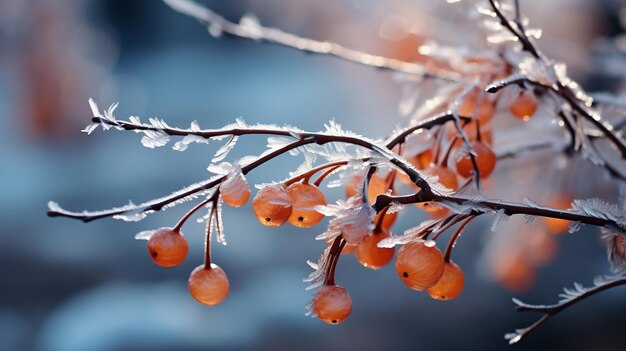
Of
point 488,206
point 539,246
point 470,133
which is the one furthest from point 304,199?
point 539,246

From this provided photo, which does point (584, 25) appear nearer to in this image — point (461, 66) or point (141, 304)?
point (141, 304)

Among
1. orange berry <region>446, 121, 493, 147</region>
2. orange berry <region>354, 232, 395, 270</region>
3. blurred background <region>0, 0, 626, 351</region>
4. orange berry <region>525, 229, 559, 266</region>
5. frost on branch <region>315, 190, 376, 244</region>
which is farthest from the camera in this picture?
blurred background <region>0, 0, 626, 351</region>

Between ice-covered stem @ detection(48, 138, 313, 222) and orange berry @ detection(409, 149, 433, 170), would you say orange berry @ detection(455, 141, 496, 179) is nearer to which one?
orange berry @ detection(409, 149, 433, 170)

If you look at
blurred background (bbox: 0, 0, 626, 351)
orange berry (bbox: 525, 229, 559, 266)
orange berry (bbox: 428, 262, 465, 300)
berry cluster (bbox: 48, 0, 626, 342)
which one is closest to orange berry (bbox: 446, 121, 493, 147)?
berry cluster (bbox: 48, 0, 626, 342)

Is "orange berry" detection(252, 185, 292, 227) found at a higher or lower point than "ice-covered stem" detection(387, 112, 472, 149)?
lower

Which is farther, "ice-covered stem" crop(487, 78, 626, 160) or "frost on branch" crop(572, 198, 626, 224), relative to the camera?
"ice-covered stem" crop(487, 78, 626, 160)

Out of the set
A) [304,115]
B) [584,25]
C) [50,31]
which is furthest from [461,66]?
[304,115]
